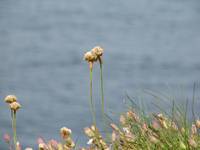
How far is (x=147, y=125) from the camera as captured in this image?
225 inches

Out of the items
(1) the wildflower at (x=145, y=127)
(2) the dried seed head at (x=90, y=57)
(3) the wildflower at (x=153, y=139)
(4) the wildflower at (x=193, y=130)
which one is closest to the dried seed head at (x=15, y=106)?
(2) the dried seed head at (x=90, y=57)

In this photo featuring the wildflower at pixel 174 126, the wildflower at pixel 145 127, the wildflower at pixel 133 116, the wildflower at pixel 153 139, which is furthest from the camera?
the wildflower at pixel 133 116

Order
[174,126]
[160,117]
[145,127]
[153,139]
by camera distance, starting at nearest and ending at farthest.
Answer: [153,139] < [174,126] < [145,127] < [160,117]

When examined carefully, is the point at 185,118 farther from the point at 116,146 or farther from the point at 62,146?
the point at 62,146

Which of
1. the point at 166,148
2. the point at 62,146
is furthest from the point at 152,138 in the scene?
the point at 62,146

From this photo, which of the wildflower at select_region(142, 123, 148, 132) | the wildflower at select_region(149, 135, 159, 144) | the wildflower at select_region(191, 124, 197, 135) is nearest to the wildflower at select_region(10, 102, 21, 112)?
the wildflower at select_region(142, 123, 148, 132)

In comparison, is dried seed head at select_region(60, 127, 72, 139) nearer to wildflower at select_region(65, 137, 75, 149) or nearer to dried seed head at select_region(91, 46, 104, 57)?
wildflower at select_region(65, 137, 75, 149)

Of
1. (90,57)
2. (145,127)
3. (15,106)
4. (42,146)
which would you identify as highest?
(90,57)

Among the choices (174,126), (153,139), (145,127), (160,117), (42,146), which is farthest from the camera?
(42,146)

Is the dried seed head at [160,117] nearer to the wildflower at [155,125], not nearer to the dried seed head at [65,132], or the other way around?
the wildflower at [155,125]

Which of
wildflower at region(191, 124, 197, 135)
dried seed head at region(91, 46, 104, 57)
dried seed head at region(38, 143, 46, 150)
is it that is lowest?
dried seed head at region(38, 143, 46, 150)

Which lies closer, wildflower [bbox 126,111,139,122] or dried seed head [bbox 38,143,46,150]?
wildflower [bbox 126,111,139,122]

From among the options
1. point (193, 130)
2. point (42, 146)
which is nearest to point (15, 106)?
point (42, 146)

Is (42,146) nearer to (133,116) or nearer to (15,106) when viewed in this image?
(15,106)
